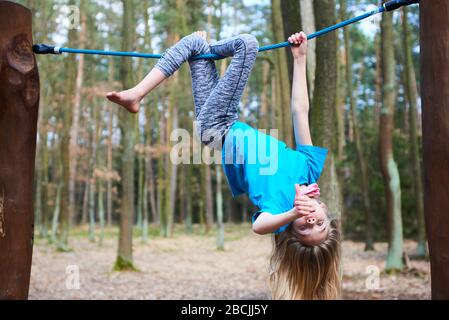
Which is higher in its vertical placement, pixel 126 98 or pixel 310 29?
pixel 310 29

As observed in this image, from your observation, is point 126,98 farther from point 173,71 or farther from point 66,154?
point 66,154

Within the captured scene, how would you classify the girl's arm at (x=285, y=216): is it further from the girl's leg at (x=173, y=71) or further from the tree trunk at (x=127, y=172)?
the tree trunk at (x=127, y=172)

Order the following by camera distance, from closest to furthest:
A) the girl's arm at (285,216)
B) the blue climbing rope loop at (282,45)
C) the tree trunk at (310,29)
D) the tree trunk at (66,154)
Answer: the girl's arm at (285,216)
the blue climbing rope loop at (282,45)
the tree trunk at (310,29)
the tree trunk at (66,154)

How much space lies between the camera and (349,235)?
60.7ft

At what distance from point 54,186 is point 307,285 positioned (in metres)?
18.6

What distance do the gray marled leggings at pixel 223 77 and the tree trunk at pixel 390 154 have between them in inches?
273

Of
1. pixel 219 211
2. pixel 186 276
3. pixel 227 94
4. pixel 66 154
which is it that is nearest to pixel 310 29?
pixel 227 94

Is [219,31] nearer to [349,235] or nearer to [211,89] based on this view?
[349,235]

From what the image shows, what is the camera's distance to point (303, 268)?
9.42 feet

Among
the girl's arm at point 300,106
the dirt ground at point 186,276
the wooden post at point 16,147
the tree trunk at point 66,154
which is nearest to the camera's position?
the wooden post at point 16,147

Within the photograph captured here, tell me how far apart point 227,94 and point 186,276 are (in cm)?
805

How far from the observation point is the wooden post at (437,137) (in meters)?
2.17

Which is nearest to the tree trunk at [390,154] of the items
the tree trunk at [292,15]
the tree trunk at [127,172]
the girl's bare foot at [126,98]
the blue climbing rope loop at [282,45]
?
the tree trunk at [292,15]
